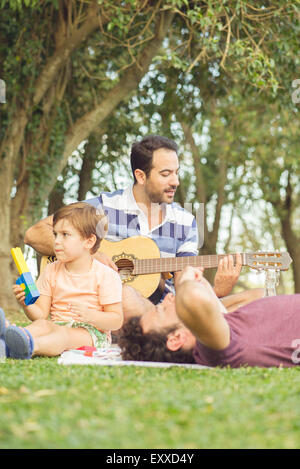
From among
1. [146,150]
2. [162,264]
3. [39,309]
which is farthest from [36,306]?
[146,150]

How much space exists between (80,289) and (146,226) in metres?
1.25

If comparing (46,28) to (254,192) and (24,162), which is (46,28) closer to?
(24,162)

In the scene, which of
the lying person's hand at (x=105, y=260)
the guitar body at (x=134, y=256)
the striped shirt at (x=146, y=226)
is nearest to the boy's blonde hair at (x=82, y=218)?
the lying person's hand at (x=105, y=260)

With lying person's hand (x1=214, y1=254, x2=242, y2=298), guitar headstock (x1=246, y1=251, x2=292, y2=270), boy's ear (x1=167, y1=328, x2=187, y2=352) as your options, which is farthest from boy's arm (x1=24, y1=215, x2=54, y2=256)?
boy's ear (x1=167, y1=328, x2=187, y2=352)

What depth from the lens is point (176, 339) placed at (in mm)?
3256

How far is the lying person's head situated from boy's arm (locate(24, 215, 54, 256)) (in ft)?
5.49

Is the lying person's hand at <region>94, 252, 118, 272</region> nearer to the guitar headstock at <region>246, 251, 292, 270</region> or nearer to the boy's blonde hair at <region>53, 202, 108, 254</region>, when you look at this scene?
the boy's blonde hair at <region>53, 202, 108, 254</region>

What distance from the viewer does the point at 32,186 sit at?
366 inches

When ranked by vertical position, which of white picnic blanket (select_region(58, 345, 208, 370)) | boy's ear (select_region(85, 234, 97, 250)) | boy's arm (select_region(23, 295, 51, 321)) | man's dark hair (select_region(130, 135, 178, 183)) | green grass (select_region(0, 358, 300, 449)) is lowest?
green grass (select_region(0, 358, 300, 449))

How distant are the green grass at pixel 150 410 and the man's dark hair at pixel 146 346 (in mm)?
379

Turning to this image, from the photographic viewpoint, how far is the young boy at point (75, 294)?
4066mm

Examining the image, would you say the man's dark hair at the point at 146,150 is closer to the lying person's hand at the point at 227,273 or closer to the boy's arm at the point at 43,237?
the boy's arm at the point at 43,237

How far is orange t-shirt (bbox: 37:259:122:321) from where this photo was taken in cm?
423

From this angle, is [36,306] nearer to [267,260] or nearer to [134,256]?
[134,256]
